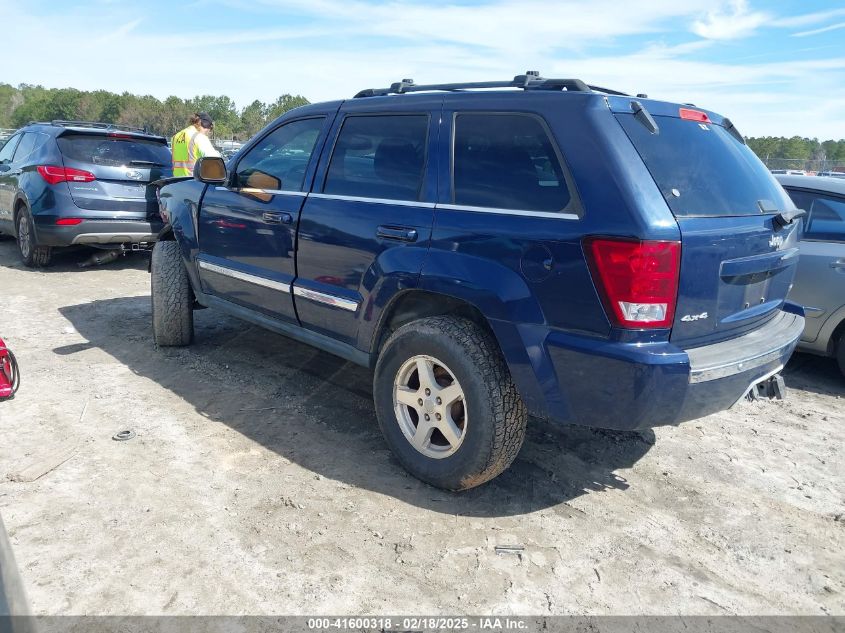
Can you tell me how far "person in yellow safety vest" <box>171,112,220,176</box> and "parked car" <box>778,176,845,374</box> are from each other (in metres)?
6.63

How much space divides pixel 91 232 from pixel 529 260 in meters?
6.50

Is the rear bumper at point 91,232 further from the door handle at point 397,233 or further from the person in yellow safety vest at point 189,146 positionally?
the door handle at point 397,233

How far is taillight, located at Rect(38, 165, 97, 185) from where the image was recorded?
737cm

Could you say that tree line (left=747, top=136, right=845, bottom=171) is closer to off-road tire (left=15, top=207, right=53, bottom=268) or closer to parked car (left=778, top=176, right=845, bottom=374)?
parked car (left=778, top=176, right=845, bottom=374)

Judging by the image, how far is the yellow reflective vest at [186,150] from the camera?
809 cm

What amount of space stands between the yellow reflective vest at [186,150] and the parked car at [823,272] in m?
6.80

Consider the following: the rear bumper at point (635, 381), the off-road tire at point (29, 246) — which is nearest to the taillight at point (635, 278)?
the rear bumper at point (635, 381)

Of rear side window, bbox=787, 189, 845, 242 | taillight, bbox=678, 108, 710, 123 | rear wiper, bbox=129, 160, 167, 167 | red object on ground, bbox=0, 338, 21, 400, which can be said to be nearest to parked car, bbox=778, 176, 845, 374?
rear side window, bbox=787, 189, 845, 242

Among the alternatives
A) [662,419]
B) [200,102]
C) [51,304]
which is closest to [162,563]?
[662,419]

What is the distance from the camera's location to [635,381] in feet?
8.15

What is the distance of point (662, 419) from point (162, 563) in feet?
7.02

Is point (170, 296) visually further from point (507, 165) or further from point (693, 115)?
point (693, 115)

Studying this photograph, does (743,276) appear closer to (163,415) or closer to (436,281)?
(436,281)

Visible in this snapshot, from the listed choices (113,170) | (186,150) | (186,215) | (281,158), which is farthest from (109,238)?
(281,158)
